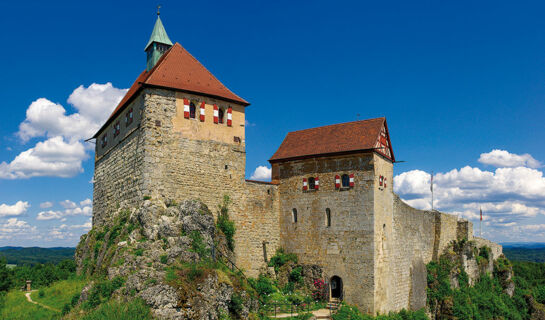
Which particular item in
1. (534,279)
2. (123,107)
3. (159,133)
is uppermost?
(123,107)

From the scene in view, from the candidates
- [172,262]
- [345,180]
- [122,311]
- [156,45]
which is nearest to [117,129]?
[156,45]

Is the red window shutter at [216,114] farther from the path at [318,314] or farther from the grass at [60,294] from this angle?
the path at [318,314]

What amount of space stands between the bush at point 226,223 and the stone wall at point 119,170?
17.0 ft

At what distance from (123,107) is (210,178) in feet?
25.1

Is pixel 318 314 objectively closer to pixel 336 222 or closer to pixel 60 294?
pixel 336 222

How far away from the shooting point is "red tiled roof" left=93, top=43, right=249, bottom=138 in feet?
88.1

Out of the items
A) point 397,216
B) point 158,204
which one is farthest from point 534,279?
point 158,204

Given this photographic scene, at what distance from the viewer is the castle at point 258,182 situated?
26391 mm

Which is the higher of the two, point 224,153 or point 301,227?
point 224,153

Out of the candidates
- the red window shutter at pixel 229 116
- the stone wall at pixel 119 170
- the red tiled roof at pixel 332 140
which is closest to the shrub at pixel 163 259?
the stone wall at pixel 119 170

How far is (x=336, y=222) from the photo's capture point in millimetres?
29656

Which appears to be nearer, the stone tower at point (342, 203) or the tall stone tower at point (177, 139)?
the tall stone tower at point (177, 139)

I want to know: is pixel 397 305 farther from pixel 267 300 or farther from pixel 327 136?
pixel 327 136

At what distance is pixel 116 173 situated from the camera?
29438mm
